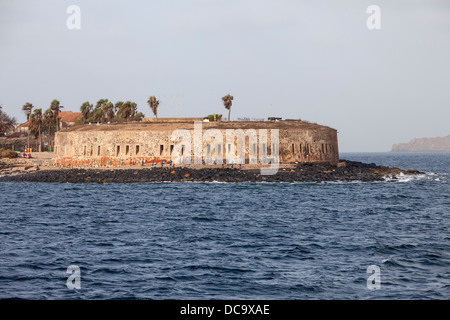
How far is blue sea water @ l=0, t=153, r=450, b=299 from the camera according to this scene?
1346 cm

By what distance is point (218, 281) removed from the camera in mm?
14172

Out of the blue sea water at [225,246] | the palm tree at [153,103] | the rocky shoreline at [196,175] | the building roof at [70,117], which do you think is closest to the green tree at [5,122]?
the building roof at [70,117]

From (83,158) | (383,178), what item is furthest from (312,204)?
(83,158)

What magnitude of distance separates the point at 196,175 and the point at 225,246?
103 feet

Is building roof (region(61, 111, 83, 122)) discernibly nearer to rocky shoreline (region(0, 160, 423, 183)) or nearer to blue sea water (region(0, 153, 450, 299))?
rocky shoreline (region(0, 160, 423, 183))

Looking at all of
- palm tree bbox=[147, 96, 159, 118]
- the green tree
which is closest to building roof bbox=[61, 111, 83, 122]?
the green tree

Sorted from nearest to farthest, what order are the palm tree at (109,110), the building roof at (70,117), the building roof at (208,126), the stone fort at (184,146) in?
the stone fort at (184,146) → the building roof at (208,126) → the palm tree at (109,110) → the building roof at (70,117)

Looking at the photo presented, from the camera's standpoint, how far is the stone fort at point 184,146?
60344mm

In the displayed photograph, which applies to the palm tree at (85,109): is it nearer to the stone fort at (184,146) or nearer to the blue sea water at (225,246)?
the stone fort at (184,146)

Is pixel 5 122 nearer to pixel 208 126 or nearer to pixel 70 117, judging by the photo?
pixel 70 117

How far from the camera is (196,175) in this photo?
50.9 meters

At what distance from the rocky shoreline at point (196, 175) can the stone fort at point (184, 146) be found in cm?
409
